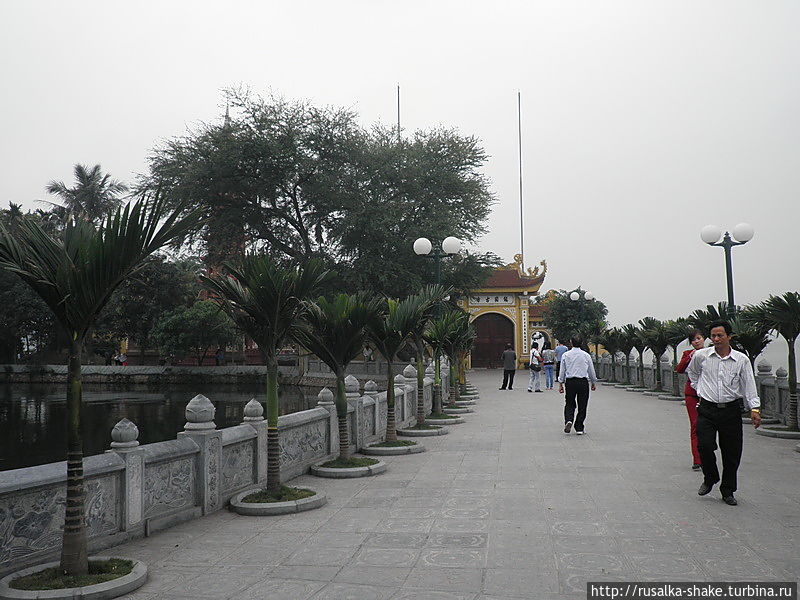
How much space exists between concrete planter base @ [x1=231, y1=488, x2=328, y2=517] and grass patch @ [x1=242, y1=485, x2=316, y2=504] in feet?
0.27

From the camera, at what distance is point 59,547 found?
500 centimetres

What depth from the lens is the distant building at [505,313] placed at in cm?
4488

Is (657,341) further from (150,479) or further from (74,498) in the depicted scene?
(74,498)

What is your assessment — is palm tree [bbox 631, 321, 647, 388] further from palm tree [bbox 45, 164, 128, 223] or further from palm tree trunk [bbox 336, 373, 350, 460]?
palm tree [bbox 45, 164, 128, 223]

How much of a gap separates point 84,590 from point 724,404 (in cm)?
557

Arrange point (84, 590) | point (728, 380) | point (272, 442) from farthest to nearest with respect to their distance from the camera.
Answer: point (272, 442)
point (728, 380)
point (84, 590)

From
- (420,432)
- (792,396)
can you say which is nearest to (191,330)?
(420,432)

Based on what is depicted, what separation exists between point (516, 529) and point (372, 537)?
1222mm

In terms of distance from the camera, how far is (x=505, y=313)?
149 ft

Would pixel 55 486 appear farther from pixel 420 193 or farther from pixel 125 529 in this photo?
pixel 420 193

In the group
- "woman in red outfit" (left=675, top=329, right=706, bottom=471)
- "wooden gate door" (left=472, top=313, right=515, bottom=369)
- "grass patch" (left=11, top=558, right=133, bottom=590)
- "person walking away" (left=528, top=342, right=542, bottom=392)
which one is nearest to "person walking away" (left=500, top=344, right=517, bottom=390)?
"person walking away" (left=528, top=342, right=542, bottom=392)

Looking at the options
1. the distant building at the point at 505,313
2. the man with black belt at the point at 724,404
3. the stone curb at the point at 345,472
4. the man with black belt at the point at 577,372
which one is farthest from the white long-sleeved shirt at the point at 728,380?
the distant building at the point at 505,313

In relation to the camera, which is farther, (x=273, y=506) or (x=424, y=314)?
(x=424, y=314)

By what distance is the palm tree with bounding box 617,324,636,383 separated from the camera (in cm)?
2642
